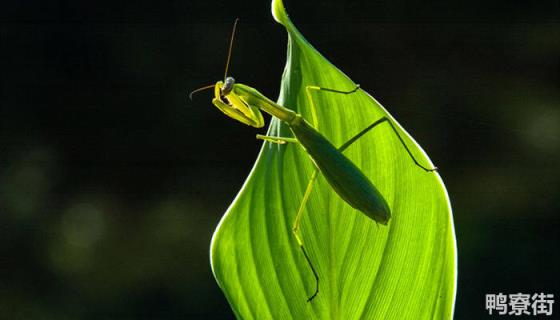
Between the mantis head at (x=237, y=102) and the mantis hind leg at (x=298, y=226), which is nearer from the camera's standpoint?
the mantis hind leg at (x=298, y=226)

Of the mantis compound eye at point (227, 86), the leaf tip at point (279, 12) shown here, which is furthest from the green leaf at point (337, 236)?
the mantis compound eye at point (227, 86)

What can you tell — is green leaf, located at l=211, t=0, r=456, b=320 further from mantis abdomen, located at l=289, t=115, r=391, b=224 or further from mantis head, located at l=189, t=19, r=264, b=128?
mantis head, located at l=189, t=19, r=264, b=128

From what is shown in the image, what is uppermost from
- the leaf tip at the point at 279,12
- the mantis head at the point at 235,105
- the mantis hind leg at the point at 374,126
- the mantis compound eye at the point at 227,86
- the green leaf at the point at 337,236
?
the leaf tip at the point at 279,12

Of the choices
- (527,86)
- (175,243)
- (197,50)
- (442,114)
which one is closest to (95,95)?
(197,50)

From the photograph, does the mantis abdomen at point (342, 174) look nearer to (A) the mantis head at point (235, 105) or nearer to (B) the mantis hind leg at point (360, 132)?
(B) the mantis hind leg at point (360, 132)

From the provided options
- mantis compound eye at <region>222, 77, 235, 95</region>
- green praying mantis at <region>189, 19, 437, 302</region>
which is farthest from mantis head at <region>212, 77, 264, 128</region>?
green praying mantis at <region>189, 19, 437, 302</region>

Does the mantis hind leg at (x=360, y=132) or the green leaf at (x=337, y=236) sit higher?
the mantis hind leg at (x=360, y=132)

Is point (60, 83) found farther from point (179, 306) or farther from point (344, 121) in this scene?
point (344, 121)

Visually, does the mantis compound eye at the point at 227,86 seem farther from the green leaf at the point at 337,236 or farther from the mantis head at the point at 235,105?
the green leaf at the point at 337,236
